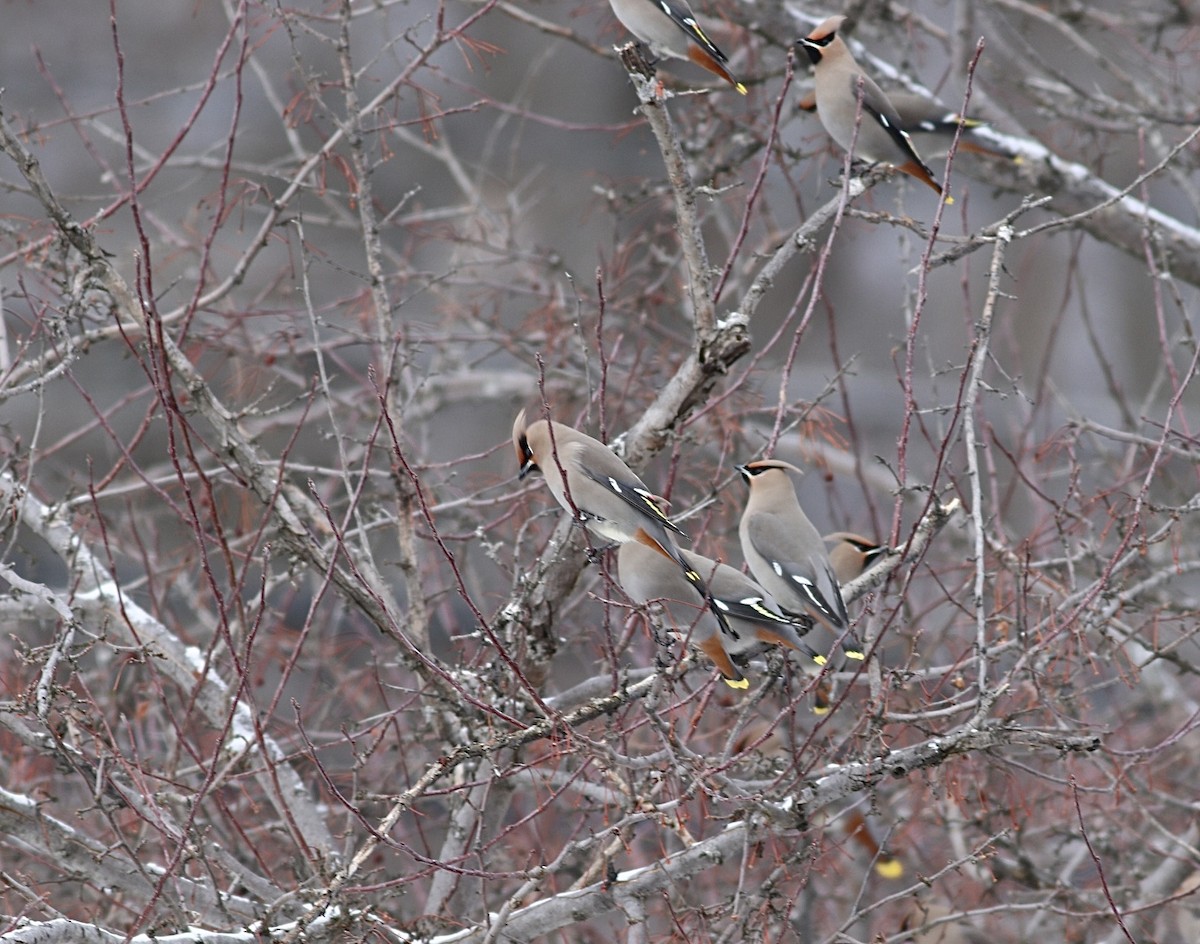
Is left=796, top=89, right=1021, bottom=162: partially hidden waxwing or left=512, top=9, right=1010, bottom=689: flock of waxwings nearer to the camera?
left=512, top=9, right=1010, bottom=689: flock of waxwings

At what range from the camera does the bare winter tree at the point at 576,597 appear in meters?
3.33

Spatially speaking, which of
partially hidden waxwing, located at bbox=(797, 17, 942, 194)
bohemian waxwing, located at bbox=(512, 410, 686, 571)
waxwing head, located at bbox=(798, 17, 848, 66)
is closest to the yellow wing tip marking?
bohemian waxwing, located at bbox=(512, 410, 686, 571)

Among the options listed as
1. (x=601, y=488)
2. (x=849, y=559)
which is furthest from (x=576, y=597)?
(x=601, y=488)

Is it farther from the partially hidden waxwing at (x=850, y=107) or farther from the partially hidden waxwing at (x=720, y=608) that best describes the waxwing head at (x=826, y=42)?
the partially hidden waxwing at (x=720, y=608)

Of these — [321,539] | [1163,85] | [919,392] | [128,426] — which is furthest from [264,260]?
[321,539]

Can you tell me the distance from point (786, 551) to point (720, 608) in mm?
791

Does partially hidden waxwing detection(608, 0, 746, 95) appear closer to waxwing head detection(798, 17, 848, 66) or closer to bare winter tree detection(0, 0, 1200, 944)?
bare winter tree detection(0, 0, 1200, 944)

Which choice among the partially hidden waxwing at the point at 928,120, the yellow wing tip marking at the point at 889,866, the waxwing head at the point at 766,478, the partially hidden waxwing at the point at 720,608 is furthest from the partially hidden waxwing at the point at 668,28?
the yellow wing tip marking at the point at 889,866

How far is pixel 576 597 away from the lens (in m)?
5.86

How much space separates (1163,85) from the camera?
28.0 feet

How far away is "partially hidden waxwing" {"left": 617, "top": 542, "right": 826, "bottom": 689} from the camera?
3.96m

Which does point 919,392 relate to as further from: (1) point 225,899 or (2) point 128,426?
(1) point 225,899

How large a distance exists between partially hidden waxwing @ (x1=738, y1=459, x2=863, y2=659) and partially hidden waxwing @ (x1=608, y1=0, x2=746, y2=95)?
1507mm

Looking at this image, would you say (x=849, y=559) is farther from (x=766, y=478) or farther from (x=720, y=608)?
(x=720, y=608)
